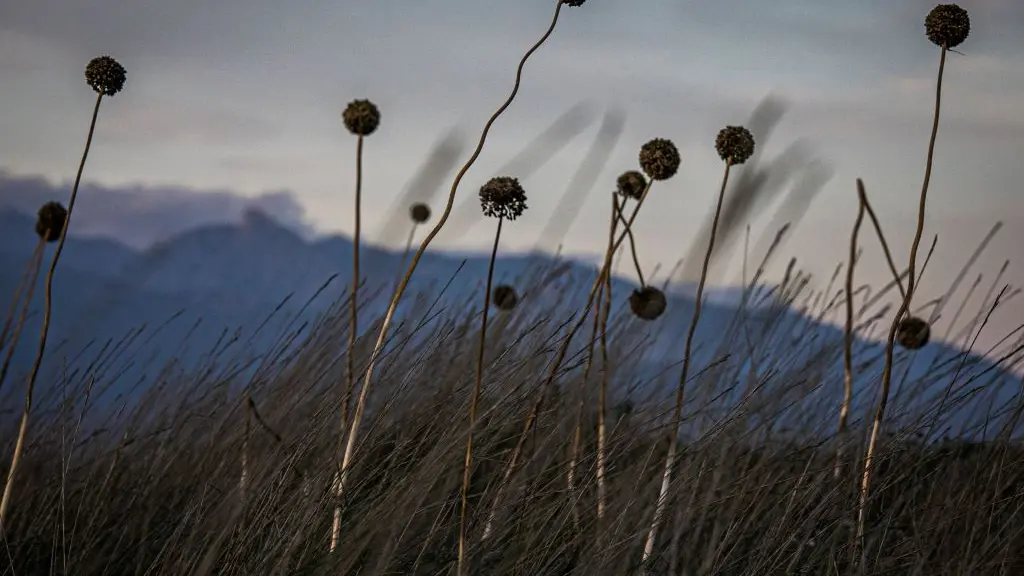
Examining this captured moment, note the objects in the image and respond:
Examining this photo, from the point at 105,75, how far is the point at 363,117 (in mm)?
604

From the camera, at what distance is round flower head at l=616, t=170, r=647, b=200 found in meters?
2.60

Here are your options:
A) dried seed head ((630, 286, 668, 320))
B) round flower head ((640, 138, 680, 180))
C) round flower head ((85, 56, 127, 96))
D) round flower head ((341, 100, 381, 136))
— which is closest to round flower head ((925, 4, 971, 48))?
round flower head ((640, 138, 680, 180))

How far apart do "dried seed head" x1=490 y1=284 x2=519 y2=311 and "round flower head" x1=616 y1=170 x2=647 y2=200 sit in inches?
32.0

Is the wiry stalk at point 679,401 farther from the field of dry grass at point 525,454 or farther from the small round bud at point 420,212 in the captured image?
the small round bud at point 420,212

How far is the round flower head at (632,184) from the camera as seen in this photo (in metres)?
2.60

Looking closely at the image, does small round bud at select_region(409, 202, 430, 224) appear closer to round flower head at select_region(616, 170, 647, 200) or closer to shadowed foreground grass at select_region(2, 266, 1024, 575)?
A: shadowed foreground grass at select_region(2, 266, 1024, 575)

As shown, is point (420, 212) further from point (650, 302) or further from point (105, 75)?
point (105, 75)

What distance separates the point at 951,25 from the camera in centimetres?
209

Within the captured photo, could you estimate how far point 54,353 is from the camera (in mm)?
3447

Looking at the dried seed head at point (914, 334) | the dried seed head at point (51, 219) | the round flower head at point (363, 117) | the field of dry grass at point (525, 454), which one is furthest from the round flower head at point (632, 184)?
the dried seed head at point (51, 219)

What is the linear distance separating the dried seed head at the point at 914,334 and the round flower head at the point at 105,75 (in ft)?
7.23

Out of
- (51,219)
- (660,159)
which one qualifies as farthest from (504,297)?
(51,219)

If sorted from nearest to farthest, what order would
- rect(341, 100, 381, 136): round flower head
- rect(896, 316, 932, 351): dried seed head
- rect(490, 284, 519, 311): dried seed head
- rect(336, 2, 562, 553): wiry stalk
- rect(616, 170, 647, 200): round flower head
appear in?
rect(336, 2, 562, 553): wiry stalk → rect(341, 100, 381, 136): round flower head → rect(616, 170, 647, 200): round flower head → rect(896, 316, 932, 351): dried seed head → rect(490, 284, 519, 311): dried seed head

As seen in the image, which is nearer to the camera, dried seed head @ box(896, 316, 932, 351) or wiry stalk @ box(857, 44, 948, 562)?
wiry stalk @ box(857, 44, 948, 562)
